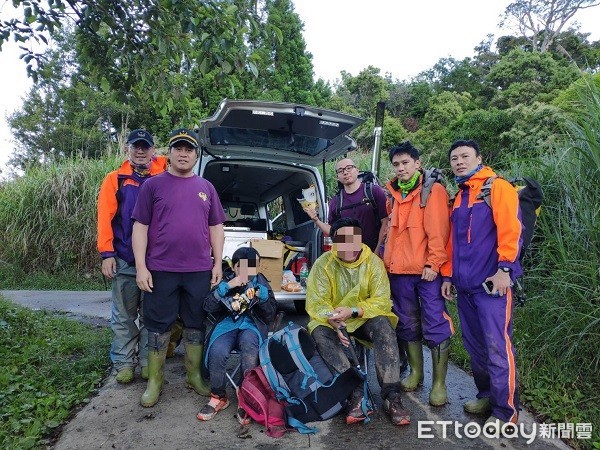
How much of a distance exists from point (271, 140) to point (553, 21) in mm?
34567

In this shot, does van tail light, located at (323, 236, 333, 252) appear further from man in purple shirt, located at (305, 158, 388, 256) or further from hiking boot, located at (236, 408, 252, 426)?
hiking boot, located at (236, 408, 252, 426)

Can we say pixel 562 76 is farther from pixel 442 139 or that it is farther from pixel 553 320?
pixel 553 320

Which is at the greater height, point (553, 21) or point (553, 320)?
point (553, 21)

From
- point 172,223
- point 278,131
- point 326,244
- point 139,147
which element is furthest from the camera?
point 326,244

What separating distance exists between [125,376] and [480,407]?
268 centimetres

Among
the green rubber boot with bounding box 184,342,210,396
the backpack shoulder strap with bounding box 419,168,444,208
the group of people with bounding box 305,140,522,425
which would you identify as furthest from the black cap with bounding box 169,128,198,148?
the backpack shoulder strap with bounding box 419,168,444,208

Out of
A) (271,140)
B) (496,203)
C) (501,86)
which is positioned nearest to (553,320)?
(496,203)

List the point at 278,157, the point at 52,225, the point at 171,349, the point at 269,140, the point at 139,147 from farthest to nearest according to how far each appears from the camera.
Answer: the point at 52,225
the point at 278,157
the point at 269,140
the point at 171,349
the point at 139,147

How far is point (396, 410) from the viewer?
2939 millimetres

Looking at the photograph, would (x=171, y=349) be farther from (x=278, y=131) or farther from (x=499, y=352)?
(x=499, y=352)

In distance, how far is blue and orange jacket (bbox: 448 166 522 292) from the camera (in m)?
2.74

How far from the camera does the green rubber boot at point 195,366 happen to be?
3396mm

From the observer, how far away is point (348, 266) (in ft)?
11.0

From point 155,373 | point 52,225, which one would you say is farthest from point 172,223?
point 52,225
